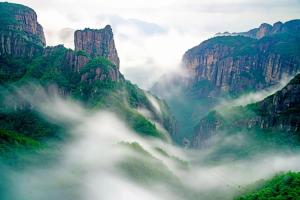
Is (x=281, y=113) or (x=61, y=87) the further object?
(x=61, y=87)

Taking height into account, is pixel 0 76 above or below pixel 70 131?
above

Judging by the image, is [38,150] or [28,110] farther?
[28,110]

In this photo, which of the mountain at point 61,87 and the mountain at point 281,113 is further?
the mountain at point 61,87

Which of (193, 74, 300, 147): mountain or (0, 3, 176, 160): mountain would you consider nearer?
(193, 74, 300, 147): mountain

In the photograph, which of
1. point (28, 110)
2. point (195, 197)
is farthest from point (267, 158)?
point (28, 110)

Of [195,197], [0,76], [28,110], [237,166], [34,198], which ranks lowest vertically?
[34,198]

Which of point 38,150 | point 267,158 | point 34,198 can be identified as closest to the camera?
point 34,198

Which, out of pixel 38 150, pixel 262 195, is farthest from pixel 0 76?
pixel 262 195

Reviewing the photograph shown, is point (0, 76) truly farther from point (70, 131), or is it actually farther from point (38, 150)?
point (38, 150)

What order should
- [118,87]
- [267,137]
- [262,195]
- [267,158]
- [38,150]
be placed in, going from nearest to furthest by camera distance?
[262,195] < [38,150] < [267,158] < [267,137] < [118,87]

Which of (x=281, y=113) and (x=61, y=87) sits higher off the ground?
(x=61, y=87)
